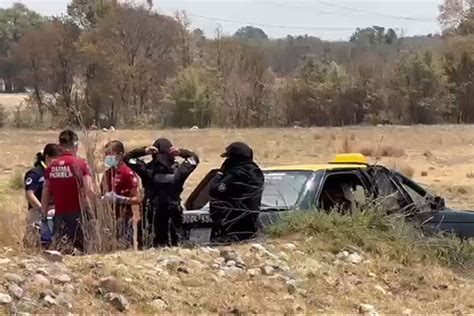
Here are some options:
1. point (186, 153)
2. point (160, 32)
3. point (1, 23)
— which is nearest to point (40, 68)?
point (160, 32)

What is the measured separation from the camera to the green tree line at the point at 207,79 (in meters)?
63.3

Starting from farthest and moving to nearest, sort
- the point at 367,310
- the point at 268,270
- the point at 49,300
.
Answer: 1. the point at 268,270
2. the point at 367,310
3. the point at 49,300

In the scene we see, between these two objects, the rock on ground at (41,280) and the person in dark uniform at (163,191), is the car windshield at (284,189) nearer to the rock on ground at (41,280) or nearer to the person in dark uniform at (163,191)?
the person in dark uniform at (163,191)

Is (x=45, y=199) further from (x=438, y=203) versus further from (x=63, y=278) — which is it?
(x=438, y=203)

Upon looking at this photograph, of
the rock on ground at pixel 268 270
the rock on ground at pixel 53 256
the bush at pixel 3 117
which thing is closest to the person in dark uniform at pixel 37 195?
the rock on ground at pixel 53 256

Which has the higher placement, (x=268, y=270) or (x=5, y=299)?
(x=5, y=299)

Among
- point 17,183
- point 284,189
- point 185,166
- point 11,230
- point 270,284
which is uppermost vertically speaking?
point 185,166

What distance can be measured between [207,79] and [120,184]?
181ft

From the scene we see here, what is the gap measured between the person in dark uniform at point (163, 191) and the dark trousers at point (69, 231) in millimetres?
745

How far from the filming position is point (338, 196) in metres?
10.3

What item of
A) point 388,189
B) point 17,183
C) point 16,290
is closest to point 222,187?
point 388,189

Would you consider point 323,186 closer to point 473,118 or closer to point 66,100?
point 66,100

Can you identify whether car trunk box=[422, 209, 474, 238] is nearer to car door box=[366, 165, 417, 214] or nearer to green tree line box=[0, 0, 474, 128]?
car door box=[366, 165, 417, 214]

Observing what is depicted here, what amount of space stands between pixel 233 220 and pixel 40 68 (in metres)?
59.4
